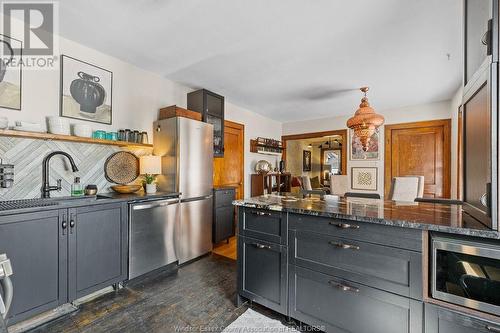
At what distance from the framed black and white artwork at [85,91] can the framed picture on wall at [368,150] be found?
15.4ft

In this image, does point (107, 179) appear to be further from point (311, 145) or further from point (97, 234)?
point (311, 145)

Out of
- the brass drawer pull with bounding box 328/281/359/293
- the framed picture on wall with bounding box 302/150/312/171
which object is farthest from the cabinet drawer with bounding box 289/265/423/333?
the framed picture on wall with bounding box 302/150/312/171

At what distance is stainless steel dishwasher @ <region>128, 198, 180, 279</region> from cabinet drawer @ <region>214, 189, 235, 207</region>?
803 mm

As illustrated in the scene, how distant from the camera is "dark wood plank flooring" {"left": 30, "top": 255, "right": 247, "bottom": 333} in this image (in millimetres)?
1797

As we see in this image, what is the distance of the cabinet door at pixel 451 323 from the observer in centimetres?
111

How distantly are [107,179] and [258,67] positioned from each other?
233 cm

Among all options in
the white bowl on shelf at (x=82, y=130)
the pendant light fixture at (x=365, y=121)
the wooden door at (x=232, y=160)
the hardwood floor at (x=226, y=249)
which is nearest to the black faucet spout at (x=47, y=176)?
the white bowl on shelf at (x=82, y=130)

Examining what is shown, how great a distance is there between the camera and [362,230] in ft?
4.75

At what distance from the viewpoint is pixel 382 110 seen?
16.4 ft

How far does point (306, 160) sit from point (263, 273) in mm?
7017

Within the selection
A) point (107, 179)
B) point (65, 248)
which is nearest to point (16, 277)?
point (65, 248)

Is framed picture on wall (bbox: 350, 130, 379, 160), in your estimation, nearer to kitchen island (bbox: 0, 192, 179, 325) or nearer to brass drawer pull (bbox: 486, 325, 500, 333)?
brass drawer pull (bbox: 486, 325, 500, 333)

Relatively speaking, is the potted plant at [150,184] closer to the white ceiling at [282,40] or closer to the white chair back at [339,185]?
the white ceiling at [282,40]

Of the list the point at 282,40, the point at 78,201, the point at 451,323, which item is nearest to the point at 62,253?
the point at 78,201
